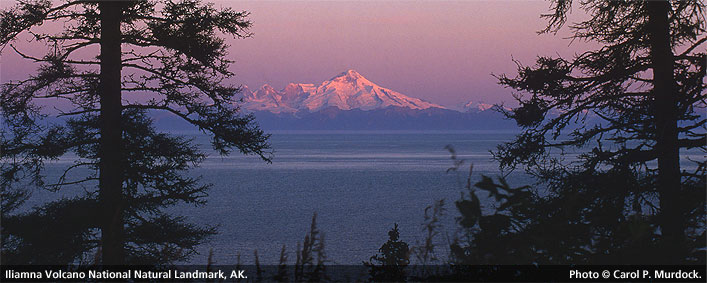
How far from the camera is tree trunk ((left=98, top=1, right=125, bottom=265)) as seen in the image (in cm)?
1327

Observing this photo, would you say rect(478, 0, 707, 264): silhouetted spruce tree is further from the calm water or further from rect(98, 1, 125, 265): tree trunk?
the calm water

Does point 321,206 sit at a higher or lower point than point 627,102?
lower

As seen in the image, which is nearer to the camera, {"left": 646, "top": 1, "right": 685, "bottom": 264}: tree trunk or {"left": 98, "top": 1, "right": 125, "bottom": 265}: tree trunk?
{"left": 646, "top": 1, "right": 685, "bottom": 264}: tree trunk

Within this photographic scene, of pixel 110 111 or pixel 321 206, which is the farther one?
pixel 321 206

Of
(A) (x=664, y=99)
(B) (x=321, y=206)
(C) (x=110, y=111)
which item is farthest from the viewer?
(B) (x=321, y=206)

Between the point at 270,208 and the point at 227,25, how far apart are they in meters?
76.6

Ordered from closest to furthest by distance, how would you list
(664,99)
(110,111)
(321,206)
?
(664,99) < (110,111) < (321,206)

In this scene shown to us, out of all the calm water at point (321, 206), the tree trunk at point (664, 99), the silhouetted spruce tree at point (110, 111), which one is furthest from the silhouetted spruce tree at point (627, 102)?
the calm water at point (321, 206)

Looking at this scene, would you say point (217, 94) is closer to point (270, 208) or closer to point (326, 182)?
point (270, 208)

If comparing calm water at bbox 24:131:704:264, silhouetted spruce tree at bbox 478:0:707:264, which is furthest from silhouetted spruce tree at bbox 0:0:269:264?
calm water at bbox 24:131:704:264

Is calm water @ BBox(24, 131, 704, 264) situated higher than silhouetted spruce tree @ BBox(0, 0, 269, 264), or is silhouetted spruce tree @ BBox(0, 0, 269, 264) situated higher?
silhouetted spruce tree @ BBox(0, 0, 269, 264)

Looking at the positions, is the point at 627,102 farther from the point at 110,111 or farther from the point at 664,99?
the point at 110,111

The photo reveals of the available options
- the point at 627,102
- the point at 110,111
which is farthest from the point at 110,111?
the point at 627,102

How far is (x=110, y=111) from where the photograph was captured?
525 inches
